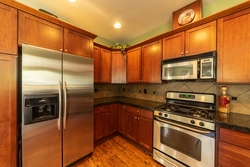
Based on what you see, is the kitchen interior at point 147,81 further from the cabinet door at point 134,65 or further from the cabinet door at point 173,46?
the cabinet door at point 134,65

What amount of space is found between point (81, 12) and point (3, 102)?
1.87m

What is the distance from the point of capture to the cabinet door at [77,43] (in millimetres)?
1750

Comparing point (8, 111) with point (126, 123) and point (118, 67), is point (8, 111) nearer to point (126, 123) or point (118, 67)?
point (126, 123)

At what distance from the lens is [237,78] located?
53.9 inches

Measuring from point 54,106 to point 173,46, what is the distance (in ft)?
7.49

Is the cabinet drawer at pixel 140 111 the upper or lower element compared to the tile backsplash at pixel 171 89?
lower

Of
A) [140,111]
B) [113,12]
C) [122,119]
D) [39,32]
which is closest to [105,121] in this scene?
[122,119]

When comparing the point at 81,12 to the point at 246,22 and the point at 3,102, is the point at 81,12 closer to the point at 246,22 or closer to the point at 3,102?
the point at 3,102

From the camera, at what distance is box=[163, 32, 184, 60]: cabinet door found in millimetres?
1890

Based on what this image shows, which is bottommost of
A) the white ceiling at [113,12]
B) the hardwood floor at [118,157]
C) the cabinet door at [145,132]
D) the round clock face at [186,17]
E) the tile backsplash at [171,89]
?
the hardwood floor at [118,157]

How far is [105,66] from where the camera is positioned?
285 cm

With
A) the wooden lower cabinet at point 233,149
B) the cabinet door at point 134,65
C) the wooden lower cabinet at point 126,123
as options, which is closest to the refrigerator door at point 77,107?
the wooden lower cabinet at point 126,123

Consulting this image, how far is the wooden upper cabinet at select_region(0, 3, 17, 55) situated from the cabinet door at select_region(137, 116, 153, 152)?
2.27 meters

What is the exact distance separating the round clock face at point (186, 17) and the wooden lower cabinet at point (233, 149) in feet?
5.85
